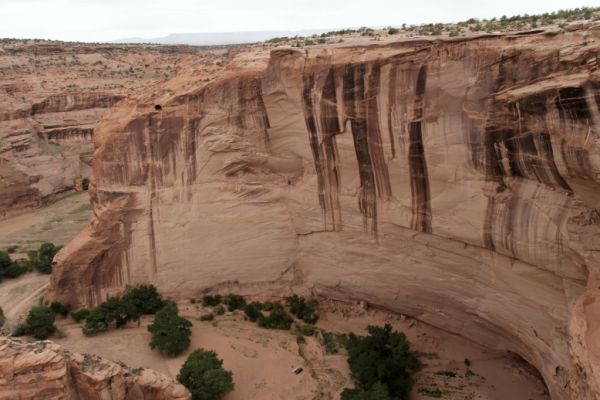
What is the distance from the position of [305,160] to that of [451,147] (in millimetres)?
5803

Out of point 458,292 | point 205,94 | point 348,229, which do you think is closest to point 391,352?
point 458,292

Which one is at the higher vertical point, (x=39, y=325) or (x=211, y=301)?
(x=211, y=301)

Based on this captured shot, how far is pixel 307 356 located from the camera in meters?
18.4

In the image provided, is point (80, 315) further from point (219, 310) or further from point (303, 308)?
point (303, 308)

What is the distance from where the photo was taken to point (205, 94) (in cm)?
1844

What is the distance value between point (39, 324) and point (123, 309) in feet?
10.1

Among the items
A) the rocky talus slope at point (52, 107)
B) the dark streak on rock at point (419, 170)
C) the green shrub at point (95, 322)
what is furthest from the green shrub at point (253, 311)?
the rocky talus slope at point (52, 107)

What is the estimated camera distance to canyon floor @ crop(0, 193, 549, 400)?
16359mm

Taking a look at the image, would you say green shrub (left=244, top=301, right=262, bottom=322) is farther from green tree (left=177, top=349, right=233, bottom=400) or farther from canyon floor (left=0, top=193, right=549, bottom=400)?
green tree (left=177, top=349, right=233, bottom=400)

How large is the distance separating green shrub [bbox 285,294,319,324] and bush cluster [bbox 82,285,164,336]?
5.49 metres

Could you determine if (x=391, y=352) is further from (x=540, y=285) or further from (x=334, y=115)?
(x=334, y=115)

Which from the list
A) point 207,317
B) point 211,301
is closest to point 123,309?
point 207,317

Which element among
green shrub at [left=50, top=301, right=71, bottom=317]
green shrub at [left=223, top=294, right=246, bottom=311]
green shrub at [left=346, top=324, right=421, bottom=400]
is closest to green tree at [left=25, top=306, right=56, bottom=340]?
green shrub at [left=50, top=301, right=71, bottom=317]

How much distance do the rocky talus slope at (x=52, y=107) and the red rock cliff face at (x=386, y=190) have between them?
15.9 meters
